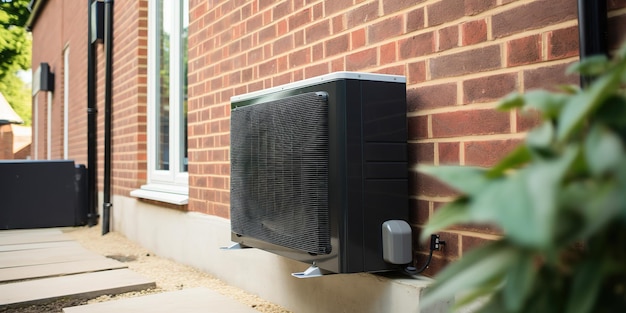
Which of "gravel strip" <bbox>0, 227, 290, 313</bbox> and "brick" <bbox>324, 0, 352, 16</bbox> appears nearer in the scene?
"brick" <bbox>324, 0, 352, 16</bbox>

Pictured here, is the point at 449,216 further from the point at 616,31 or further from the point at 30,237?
the point at 30,237

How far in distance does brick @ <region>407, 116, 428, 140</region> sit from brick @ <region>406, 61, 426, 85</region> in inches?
5.2

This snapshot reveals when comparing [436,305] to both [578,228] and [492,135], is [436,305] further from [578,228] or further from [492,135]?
[578,228]

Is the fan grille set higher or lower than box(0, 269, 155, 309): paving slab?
higher

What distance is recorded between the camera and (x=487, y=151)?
1.77 meters

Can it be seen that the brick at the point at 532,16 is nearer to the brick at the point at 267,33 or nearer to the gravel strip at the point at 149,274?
the brick at the point at 267,33

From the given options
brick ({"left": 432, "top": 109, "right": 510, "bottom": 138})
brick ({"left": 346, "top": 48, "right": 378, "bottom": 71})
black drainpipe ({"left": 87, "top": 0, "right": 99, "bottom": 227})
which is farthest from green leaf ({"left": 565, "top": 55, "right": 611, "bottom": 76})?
black drainpipe ({"left": 87, "top": 0, "right": 99, "bottom": 227})

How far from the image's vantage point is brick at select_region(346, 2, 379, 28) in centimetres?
228

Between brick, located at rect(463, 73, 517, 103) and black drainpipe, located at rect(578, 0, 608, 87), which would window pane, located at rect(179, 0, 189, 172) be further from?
black drainpipe, located at rect(578, 0, 608, 87)

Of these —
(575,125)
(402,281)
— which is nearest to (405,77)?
(402,281)

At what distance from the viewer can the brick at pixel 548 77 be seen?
60.3 inches

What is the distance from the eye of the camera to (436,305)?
6.08 feet

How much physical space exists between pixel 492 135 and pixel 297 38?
1308 millimetres

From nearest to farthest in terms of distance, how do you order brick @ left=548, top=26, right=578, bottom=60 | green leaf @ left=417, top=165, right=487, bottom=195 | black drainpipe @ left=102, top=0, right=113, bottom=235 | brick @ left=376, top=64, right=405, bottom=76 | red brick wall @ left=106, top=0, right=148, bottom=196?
green leaf @ left=417, top=165, right=487, bottom=195, brick @ left=548, top=26, right=578, bottom=60, brick @ left=376, top=64, right=405, bottom=76, red brick wall @ left=106, top=0, right=148, bottom=196, black drainpipe @ left=102, top=0, right=113, bottom=235
